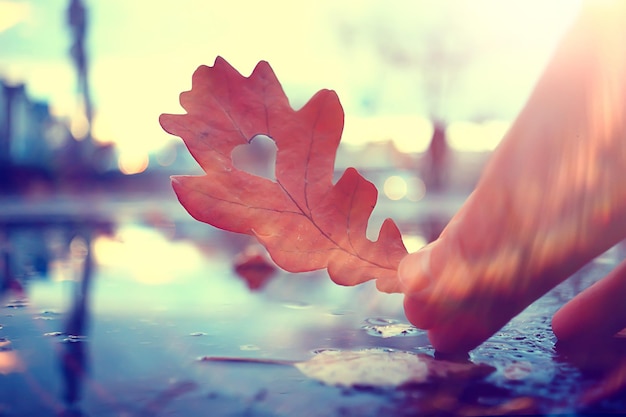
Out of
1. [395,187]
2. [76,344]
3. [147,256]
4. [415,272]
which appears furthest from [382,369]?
[395,187]

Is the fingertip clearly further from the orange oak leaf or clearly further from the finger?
the finger

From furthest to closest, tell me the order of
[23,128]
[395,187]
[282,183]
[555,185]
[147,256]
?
[395,187] → [23,128] → [147,256] → [282,183] → [555,185]

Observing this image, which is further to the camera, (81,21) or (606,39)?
(81,21)

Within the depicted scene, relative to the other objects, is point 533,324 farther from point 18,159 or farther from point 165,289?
point 18,159

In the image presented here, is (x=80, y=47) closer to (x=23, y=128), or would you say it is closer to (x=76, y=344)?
(x=23, y=128)

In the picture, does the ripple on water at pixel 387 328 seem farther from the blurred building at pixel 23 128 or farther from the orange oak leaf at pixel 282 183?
the blurred building at pixel 23 128

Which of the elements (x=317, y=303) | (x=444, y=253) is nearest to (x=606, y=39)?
(x=444, y=253)
